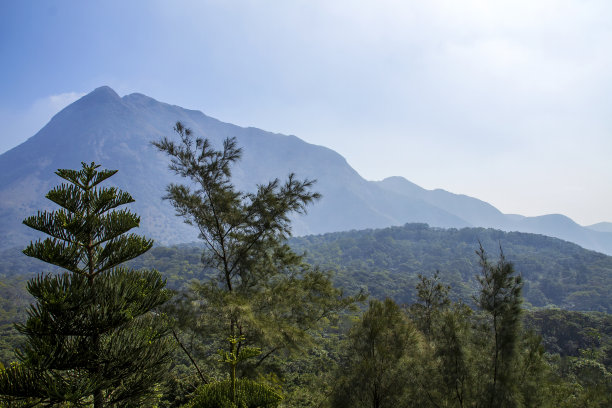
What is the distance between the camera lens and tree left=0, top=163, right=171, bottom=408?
2807 mm

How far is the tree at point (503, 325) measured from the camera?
19.2 ft

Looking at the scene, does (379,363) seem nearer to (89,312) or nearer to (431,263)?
(89,312)

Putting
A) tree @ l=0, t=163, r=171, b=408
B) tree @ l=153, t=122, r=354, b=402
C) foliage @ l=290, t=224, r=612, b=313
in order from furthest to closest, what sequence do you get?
foliage @ l=290, t=224, r=612, b=313 → tree @ l=153, t=122, r=354, b=402 → tree @ l=0, t=163, r=171, b=408

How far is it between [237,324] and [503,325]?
5.31 m

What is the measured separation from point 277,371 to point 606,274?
118705 mm

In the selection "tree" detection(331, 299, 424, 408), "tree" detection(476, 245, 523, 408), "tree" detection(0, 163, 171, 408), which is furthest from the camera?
"tree" detection(331, 299, 424, 408)

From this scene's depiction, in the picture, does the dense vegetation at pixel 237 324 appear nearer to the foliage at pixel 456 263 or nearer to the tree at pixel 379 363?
the tree at pixel 379 363

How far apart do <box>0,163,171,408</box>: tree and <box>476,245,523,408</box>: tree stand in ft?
19.0

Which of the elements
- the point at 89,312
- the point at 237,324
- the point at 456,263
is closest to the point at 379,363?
the point at 237,324

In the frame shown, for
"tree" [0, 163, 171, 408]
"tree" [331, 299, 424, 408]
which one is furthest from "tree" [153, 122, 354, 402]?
"tree" [0, 163, 171, 408]

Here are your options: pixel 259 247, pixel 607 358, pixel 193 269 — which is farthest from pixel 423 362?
pixel 193 269

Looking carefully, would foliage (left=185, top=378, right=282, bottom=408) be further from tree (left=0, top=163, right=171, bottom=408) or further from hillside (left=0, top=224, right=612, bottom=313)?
hillside (left=0, top=224, right=612, bottom=313)

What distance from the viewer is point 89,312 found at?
10.1 ft

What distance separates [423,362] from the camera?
21.7 feet
